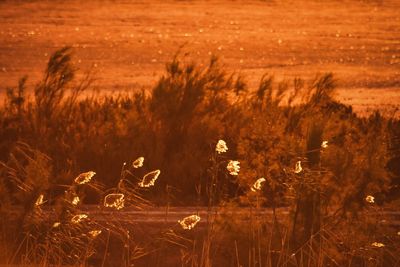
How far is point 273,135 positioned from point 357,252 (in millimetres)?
1492

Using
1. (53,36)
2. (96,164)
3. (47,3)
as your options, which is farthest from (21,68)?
(47,3)

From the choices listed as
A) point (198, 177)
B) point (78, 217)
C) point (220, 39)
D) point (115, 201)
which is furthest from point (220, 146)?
point (220, 39)

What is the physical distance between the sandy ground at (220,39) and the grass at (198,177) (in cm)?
439

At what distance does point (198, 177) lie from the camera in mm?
12492

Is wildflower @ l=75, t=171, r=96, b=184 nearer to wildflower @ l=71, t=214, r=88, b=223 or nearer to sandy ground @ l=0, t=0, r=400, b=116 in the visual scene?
wildflower @ l=71, t=214, r=88, b=223

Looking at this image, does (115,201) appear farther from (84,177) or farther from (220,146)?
(220,146)

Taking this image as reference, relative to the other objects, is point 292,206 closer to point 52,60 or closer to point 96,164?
point 96,164

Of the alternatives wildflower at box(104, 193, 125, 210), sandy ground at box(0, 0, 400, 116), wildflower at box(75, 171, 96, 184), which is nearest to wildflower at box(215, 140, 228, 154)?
wildflower at box(104, 193, 125, 210)

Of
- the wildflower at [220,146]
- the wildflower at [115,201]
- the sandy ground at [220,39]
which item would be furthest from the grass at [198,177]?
the sandy ground at [220,39]

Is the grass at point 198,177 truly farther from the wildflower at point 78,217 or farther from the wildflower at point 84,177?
the wildflower at point 78,217

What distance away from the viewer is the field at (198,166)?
931 cm

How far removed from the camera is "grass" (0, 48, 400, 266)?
9.23m

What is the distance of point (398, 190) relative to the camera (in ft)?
40.3

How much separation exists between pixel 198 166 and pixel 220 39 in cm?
1684
